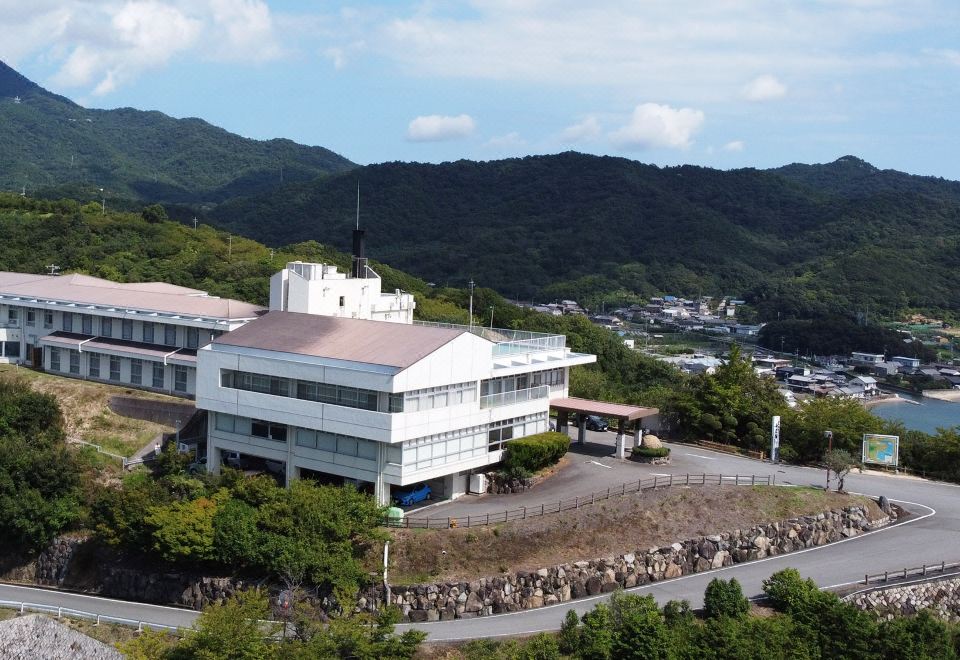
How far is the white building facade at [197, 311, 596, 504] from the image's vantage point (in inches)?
1182

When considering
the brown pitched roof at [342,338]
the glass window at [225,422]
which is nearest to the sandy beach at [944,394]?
the brown pitched roof at [342,338]

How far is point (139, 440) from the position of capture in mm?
36656

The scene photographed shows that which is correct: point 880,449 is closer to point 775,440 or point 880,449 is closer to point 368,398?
point 775,440

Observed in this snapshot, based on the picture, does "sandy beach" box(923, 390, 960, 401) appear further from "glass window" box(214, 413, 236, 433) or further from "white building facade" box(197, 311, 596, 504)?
"glass window" box(214, 413, 236, 433)

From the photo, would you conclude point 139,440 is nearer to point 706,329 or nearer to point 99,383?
point 99,383

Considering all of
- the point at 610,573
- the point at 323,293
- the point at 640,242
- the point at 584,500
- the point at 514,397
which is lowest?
the point at 610,573

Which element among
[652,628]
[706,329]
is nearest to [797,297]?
[706,329]

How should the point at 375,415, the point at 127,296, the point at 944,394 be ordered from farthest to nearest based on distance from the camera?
1. the point at 944,394
2. the point at 127,296
3. the point at 375,415

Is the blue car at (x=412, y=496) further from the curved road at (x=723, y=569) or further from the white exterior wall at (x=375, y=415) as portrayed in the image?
the white exterior wall at (x=375, y=415)

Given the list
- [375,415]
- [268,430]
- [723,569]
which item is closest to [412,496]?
[375,415]

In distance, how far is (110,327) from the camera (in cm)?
4238

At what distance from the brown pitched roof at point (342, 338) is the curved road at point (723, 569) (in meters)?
5.29

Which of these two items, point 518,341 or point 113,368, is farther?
point 113,368

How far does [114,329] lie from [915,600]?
3326 centimetres
